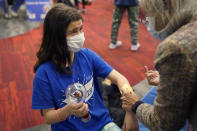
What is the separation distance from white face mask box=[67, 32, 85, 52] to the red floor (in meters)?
0.36

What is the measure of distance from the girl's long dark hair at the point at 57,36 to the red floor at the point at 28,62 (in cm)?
44

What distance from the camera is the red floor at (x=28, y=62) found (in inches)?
88.4

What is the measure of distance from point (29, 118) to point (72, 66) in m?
1.25

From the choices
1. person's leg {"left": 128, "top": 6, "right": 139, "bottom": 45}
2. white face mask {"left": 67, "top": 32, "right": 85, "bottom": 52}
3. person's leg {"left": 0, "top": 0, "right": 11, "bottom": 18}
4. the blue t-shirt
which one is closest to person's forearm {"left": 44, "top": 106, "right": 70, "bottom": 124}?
the blue t-shirt

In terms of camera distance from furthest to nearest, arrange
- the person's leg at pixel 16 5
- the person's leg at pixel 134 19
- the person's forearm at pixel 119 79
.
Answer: the person's leg at pixel 16 5, the person's leg at pixel 134 19, the person's forearm at pixel 119 79

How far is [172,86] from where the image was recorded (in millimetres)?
759

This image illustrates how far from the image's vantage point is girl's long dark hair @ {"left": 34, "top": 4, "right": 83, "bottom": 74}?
113cm

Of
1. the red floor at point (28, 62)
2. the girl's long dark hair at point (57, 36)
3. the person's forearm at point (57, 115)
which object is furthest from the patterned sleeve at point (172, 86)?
the red floor at point (28, 62)

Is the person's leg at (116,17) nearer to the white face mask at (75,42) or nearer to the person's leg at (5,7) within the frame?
the white face mask at (75,42)

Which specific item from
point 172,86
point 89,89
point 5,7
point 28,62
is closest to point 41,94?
point 89,89

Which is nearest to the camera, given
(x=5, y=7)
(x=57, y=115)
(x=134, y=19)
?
(x=57, y=115)

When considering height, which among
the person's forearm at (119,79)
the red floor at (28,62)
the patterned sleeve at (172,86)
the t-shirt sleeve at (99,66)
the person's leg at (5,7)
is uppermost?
the patterned sleeve at (172,86)

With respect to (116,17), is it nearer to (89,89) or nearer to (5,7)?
(89,89)

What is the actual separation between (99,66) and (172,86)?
682 millimetres
